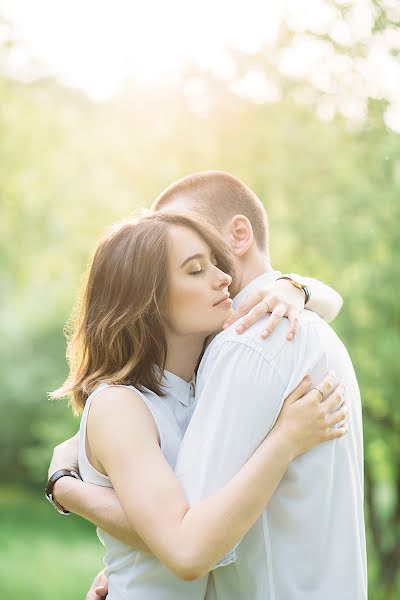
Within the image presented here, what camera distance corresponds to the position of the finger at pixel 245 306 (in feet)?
8.61

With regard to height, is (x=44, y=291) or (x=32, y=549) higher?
(x=44, y=291)

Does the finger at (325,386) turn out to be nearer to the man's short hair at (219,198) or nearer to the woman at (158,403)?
the woman at (158,403)

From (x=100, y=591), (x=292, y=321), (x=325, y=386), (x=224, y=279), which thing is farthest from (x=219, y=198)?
(x=100, y=591)

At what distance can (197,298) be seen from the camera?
8.82 feet

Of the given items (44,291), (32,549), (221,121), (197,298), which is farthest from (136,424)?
(44,291)

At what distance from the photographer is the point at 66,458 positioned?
299cm

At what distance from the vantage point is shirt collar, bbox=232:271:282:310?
2.88 m

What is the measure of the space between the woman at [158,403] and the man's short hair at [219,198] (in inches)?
15.9

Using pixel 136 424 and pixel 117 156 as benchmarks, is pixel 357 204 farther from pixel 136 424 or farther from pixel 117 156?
pixel 136 424

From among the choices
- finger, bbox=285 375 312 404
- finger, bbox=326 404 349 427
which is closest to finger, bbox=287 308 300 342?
finger, bbox=285 375 312 404

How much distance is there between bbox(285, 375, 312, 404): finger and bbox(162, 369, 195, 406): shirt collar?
510 mm

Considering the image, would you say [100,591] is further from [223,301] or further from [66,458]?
[223,301]

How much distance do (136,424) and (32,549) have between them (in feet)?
44.7

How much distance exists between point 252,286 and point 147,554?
97cm
